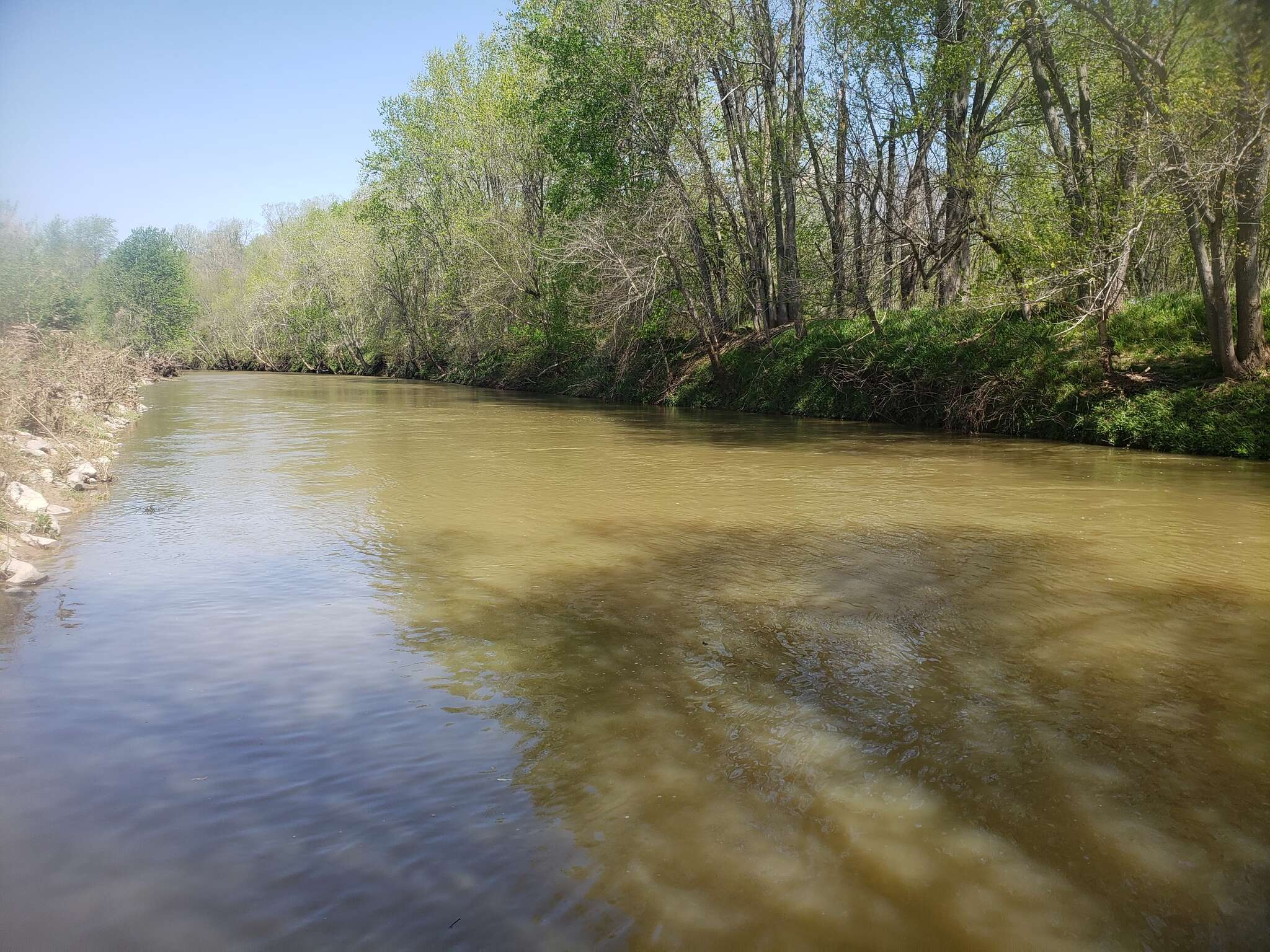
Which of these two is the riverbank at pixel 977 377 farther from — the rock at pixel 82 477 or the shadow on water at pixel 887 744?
the rock at pixel 82 477

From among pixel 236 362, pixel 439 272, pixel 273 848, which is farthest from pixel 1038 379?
pixel 236 362

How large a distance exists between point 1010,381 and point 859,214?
348 inches

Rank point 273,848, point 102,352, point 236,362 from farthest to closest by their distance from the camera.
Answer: point 236,362 → point 102,352 → point 273,848

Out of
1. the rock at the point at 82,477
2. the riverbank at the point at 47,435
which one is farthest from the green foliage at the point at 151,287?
the rock at the point at 82,477

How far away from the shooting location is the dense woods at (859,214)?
15.1 m

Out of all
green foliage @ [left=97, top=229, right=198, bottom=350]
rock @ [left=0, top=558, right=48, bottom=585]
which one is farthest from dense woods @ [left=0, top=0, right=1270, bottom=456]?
green foliage @ [left=97, top=229, right=198, bottom=350]

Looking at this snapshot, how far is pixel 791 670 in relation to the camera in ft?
19.1

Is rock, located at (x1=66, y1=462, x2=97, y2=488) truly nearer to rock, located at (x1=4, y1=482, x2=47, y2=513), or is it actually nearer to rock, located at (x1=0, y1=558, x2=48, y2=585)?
rock, located at (x1=4, y1=482, x2=47, y2=513)

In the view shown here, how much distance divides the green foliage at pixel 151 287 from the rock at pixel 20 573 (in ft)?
218

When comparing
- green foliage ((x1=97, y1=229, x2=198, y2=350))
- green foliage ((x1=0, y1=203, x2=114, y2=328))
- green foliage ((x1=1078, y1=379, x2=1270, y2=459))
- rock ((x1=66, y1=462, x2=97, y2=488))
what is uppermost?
green foliage ((x1=97, y1=229, x2=198, y2=350))

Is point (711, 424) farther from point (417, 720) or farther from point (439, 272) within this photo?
point (439, 272)

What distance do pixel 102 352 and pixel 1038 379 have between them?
77.0 ft

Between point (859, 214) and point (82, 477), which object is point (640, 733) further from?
point (859, 214)

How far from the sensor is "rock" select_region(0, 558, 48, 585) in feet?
25.5
